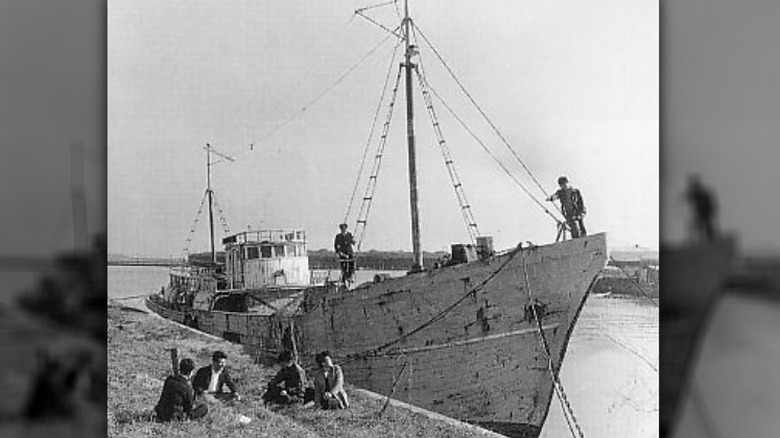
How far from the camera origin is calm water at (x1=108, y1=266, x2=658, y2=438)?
5.32 feet

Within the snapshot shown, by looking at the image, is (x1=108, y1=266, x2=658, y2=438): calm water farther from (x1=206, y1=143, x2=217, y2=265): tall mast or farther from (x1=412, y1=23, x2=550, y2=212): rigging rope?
(x1=412, y1=23, x2=550, y2=212): rigging rope

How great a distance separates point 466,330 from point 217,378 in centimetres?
41

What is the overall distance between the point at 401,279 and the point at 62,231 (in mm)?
554

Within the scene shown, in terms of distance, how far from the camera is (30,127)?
5.28 ft

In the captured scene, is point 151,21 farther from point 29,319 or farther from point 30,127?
point 29,319

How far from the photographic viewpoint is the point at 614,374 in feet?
5.33

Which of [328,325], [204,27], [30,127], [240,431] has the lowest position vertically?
[240,431]

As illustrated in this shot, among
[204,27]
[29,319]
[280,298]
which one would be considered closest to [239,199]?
[280,298]

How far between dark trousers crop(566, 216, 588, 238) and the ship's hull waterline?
0.01m

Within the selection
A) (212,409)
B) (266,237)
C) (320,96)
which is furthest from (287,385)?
(320,96)

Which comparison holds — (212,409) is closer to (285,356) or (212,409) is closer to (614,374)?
(285,356)

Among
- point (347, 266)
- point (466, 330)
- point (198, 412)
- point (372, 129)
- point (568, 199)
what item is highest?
point (372, 129)

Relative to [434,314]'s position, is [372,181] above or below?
above

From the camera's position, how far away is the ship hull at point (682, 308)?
1.63m
